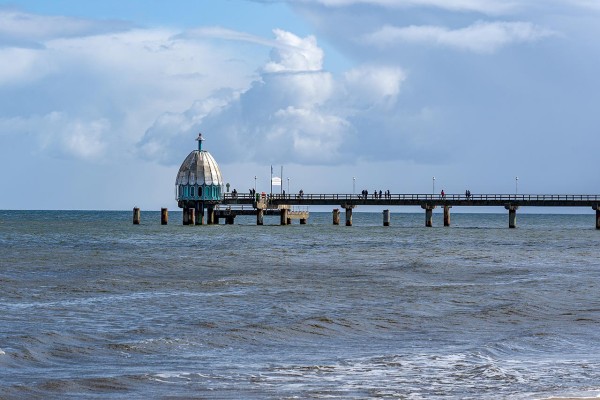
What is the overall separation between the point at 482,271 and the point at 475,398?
25209 millimetres

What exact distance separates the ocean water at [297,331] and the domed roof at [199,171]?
53.7 m

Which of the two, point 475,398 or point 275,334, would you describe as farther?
point 275,334

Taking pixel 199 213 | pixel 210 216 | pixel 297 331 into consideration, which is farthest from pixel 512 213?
pixel 297 331

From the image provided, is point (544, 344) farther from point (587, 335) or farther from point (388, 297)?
point (388, 297)

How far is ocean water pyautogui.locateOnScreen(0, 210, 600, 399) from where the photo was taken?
13.5m

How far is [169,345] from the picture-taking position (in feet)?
56.2

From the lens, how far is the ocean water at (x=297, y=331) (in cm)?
1346

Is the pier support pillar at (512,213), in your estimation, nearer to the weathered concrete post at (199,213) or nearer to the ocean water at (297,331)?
the weathered concrete post at (199,213)

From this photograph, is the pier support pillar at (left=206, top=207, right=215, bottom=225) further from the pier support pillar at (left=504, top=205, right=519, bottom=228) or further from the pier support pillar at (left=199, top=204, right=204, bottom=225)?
the pier support pillar at (left=504, top=205, right=519, bottom=228)

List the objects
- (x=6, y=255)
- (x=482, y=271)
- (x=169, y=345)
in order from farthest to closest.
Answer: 1. (x=6, y=255)
2. (x=482, y=271)
3. (x=169, y=345)

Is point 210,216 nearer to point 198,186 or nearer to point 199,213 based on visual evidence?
point 199,213

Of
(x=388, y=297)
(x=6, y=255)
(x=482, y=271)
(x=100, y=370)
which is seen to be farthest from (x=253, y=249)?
(x=100, y=370)

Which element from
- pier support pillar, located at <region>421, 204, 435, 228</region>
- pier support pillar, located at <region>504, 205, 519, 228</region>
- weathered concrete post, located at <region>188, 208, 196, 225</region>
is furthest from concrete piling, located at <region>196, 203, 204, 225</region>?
pier support pillar, located at <region>504, 205, 519, 228</region>

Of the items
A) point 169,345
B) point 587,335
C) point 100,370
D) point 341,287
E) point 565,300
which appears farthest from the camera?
point 341,287
